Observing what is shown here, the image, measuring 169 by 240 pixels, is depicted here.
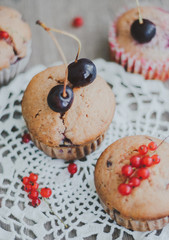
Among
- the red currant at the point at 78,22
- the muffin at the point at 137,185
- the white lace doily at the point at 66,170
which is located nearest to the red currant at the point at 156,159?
the muffin at the point at 137,185

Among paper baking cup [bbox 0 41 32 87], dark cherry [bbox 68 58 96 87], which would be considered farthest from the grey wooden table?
dark cherry [bbox 68 58 96 87]

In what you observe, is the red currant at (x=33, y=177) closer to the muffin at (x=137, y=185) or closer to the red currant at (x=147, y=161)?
the muffin at (x=137, y=185)

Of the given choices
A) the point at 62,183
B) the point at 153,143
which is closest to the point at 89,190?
the point at 62,183

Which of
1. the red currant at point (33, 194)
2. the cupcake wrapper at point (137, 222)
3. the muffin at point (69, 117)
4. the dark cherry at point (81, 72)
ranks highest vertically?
the dark cherry at point (81, 72)

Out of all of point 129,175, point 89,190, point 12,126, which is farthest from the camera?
point 12,126

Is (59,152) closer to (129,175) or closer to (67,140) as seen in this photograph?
(67,140)

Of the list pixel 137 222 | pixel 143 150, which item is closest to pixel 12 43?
pixel 143 150
